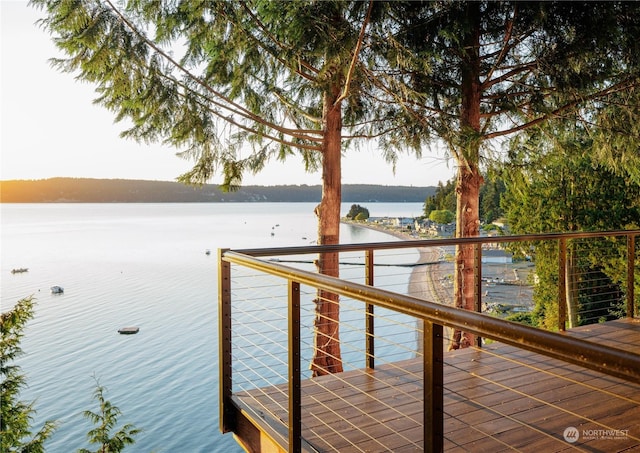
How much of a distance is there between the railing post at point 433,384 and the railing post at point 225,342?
1712 mm

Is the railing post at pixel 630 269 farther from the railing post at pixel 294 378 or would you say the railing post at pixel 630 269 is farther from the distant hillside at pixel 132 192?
the distant hillside at pixel 132 192

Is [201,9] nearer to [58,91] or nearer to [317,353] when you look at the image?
[317,353]

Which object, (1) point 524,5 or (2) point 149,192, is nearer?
(1) point 524,5

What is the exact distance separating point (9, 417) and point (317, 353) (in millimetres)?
8134

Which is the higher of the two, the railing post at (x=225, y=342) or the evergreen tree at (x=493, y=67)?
the evergreen tree at (x=493, y=67)

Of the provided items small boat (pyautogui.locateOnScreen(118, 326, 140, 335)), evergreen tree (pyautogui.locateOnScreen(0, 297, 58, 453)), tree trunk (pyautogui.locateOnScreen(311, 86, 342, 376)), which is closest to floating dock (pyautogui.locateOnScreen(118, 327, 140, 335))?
small boat (pyautogui.locateOnScreen(118, 326, 140, 335))

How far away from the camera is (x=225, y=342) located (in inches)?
114

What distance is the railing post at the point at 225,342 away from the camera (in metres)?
2.89

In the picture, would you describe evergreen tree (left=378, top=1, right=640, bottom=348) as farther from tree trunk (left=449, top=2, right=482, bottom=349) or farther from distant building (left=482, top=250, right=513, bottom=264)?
distant building (left=482, top=250, right=513, bottom=264)

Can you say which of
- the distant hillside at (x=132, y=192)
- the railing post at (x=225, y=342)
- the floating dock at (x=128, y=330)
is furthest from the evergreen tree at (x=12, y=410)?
the distant hillside at (x=132, y=192)

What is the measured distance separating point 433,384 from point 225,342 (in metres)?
1.76

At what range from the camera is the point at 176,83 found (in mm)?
6344

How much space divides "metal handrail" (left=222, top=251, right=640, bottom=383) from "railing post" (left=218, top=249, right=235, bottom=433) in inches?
47.4

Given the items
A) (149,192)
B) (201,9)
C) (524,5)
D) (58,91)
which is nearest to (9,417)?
(201,9)
